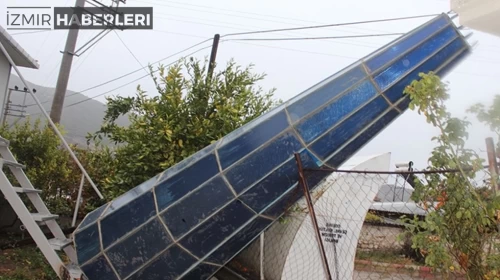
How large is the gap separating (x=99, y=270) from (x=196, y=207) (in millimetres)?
953

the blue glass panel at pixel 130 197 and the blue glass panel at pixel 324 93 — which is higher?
the blue glass panel at pixel 324 93

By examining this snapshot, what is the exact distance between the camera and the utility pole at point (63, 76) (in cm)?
1109

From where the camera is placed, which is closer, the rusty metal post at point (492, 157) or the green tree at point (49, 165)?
the rusty metal post at point (492, 157)

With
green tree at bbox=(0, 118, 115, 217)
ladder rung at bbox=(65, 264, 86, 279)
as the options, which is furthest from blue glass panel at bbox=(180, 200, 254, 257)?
green tree at bbox=(0, 118, 115, 217)

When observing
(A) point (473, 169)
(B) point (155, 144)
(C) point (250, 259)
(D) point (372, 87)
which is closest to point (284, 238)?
(C) point (250, 259)

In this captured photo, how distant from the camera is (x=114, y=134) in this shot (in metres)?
5.72

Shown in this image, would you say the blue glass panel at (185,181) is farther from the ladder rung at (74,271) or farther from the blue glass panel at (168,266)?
the ladder rung at (74,271)

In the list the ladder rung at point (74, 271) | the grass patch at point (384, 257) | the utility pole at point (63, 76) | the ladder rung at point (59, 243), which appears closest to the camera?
the ladder rung at point (74, 271)

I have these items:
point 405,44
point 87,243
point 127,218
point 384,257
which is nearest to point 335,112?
point 405,44

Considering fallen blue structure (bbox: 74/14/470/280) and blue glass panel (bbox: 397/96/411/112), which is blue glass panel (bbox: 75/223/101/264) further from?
blue glass panel (bbox: 397/96/411/112)

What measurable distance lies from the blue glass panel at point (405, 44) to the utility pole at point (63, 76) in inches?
428

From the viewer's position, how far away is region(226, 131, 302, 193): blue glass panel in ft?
8.13

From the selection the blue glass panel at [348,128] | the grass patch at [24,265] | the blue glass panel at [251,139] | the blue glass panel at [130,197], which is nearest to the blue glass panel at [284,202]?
the blue glass panel at [348,128]

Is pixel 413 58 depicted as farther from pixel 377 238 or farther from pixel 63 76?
pixel 63 76
